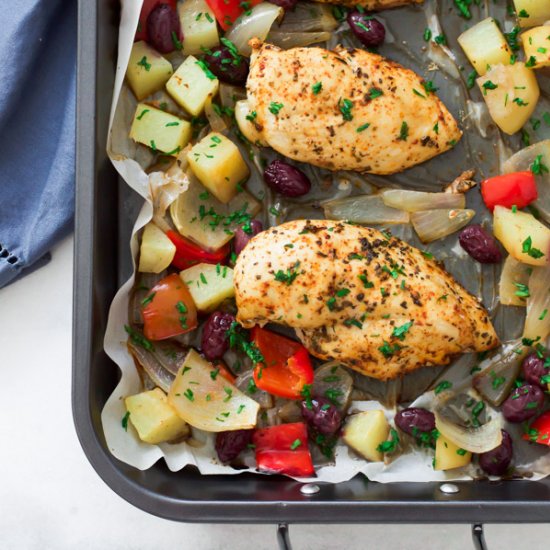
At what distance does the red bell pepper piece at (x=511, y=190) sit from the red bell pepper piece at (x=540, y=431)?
2.36ft

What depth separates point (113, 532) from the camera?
2990mm

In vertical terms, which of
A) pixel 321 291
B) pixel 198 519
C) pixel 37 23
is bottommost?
pixel 198 519

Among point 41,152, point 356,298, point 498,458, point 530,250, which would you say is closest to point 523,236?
point 530,250

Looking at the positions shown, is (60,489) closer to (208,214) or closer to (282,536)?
(282,536)

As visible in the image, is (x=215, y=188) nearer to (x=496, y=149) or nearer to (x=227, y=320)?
(x=227, y=320)

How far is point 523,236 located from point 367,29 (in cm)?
87

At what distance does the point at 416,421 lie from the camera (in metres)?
2.73

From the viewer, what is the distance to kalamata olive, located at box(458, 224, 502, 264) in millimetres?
2789

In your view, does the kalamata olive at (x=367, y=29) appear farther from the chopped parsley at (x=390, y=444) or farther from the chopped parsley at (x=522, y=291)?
the chopped parsley at (x=390, y=444)

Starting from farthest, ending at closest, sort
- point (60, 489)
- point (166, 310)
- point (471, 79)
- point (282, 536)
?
point (60, 489) → point (471, 79) → point (166, 310) → point (282, 536)

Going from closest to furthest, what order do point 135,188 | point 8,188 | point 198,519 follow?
point 198,519 → point 135,188 → point 8,188

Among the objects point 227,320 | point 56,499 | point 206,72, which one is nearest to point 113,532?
point 56,499

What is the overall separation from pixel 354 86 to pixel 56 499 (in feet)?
5.88

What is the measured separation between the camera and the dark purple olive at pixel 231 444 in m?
2.72
